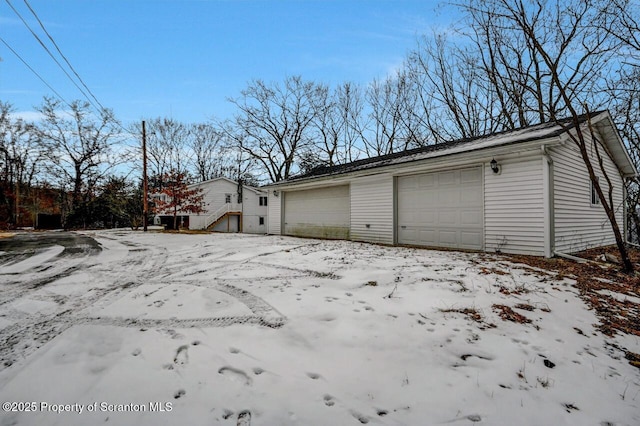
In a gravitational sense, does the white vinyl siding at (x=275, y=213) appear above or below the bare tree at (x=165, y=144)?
below

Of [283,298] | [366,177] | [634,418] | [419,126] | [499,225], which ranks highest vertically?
[419,126]

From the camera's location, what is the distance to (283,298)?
331 cm

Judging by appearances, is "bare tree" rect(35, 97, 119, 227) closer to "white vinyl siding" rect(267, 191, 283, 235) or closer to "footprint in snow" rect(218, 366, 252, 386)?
"white vinyl siding" rect(267, 191, 283, 235)

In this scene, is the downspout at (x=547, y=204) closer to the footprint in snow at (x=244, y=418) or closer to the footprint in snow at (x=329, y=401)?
the footprint in snow at (x=329, y=401)

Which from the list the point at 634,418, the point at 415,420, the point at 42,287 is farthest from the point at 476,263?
the point at 42,287

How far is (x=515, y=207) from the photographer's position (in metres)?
6.79

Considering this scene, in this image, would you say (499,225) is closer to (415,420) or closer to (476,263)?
(476,263)

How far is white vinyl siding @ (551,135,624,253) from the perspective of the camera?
6.85m

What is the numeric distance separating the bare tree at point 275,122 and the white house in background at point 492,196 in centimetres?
1471

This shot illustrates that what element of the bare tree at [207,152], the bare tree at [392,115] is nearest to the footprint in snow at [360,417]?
the bare tree at [392,115]

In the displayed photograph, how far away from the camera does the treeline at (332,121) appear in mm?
9750

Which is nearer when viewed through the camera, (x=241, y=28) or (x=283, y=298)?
(x=283, y=298)

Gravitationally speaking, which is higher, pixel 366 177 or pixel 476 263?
pixel 366 177

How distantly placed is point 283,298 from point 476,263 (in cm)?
413
